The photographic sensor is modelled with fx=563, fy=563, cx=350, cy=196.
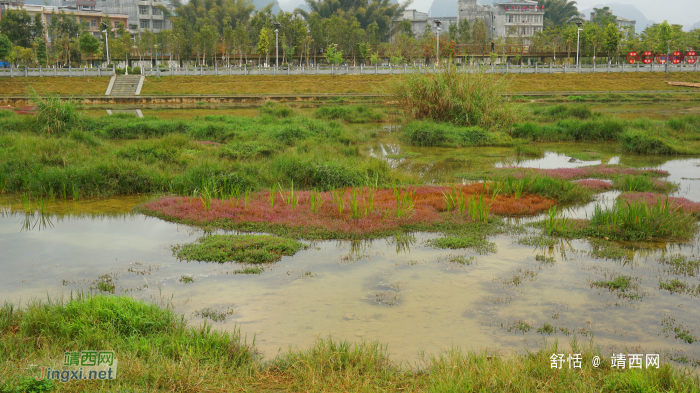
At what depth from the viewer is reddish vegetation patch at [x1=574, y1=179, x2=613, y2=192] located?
10.8 m

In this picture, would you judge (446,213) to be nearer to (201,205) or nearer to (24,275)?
(201,205)

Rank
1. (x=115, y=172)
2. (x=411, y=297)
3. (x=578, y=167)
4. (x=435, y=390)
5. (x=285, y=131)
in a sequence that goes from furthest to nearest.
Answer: (x=285, y=131), (x=578, y=167), (x=115, y=172), (x=411, y=297), (x=435, y=390)

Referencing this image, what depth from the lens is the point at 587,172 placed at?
1230 centimetres

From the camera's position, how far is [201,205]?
894cm

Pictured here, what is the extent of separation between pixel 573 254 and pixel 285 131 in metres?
10.6

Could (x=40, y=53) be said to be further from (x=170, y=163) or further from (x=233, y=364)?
(x=233, y=364)

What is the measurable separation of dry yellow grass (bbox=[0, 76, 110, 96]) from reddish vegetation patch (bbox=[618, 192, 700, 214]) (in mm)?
40093

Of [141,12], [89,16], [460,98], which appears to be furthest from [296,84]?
[141,12]

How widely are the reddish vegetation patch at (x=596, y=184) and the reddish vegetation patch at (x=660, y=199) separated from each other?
3.37 feet

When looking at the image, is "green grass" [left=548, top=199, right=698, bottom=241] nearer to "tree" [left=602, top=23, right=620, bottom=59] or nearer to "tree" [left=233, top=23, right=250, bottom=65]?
"tree" [left=602, top=23, right=620, bottom=59]

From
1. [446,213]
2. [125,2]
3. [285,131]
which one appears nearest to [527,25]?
[125,2]

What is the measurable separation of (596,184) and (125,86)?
4015 cm

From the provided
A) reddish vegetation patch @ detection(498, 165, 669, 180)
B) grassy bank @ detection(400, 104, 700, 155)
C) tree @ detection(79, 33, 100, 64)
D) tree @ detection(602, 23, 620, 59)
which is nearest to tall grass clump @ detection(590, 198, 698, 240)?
reddish vegetation patch @ detection(498, 165, 669, 180)

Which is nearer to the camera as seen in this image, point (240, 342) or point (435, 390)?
point (435, 390)
